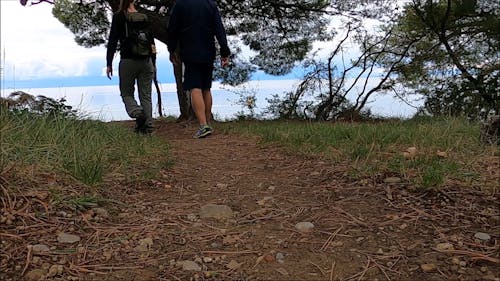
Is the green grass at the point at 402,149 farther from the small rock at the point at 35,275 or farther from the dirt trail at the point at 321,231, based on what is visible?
the small rock at the point at 35,275

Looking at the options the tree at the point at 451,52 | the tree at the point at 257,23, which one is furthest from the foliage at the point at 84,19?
the tree at the point at 451,52

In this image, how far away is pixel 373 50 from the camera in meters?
10.1

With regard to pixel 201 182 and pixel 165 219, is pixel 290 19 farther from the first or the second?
pixel 165 219

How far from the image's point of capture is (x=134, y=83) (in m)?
4.95

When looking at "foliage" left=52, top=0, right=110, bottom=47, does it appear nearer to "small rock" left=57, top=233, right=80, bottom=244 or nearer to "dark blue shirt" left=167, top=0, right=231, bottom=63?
"dark blue shirt" left=167, top=0, right=231, bottom=63

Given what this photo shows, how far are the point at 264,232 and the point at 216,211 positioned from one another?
1.10 ft

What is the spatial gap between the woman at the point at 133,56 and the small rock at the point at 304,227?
3.20 metres

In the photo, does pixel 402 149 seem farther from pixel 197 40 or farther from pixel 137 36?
pixel 137 36

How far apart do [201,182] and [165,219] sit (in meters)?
0.70

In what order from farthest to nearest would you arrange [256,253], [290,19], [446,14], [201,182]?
1. [290,19]
2. [446,14]
3. [201,182]
4. [256,253]

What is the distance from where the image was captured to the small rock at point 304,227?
6.50 feet

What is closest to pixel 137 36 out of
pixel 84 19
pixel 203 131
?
pixel 203 131

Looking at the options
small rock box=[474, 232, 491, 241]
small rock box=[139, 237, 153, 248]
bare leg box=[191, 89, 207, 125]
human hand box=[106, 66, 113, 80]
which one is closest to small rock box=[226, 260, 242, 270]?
small rock box=[139, 237, 153, 248]

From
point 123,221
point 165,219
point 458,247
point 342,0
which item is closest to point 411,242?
point 458,247
